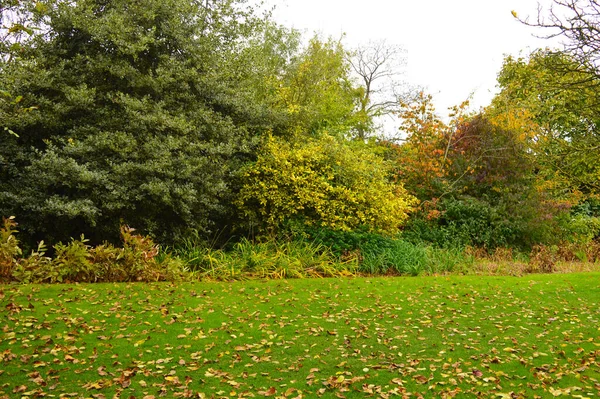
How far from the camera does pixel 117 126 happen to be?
9.55m

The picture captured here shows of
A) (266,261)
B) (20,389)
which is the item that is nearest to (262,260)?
(266,261)

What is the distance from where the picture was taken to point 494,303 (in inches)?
297

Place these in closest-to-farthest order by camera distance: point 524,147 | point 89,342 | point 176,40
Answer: point 89,342 < point 176,40 < point 524,147

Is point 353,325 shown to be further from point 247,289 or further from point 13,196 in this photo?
point 13,196

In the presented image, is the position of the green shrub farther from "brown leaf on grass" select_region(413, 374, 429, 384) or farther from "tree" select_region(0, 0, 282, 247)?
Result: "brown leaf on grass" select_region(413, 374, 429, 384)

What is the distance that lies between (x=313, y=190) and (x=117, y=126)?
4289mm

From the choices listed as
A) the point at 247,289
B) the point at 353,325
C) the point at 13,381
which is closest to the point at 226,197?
the point at 247,289

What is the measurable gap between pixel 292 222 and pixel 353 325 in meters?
4.63

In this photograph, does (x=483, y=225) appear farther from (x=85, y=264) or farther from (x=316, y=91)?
(x=85, y=264)

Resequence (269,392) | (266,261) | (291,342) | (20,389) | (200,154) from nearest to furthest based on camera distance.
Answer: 1. (20,389)
2. (269,392)
3. (291,342)
4. (266,261)
5. (200,154)

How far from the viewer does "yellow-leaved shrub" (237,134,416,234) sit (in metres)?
10.6

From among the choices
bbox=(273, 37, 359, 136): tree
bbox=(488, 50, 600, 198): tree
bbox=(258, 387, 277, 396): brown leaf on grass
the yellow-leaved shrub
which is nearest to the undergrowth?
the yellow-leaved shrub

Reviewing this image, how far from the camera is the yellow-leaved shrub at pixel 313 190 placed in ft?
34.9

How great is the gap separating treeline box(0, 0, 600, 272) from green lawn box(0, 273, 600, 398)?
2.31m
